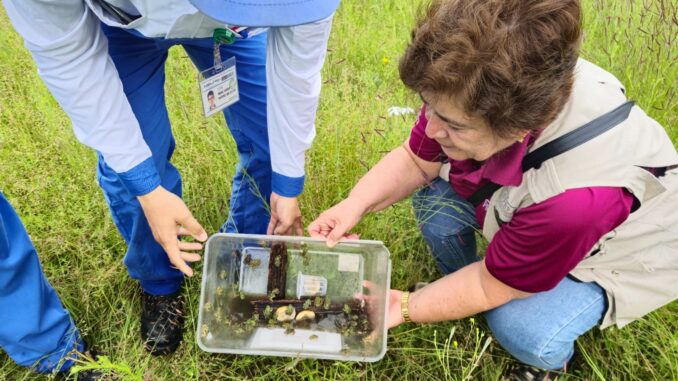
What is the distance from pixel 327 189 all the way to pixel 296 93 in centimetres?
75

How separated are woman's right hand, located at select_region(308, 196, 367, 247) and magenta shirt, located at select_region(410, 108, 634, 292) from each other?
40cm

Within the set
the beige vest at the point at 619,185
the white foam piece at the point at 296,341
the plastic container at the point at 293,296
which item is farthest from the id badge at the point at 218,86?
the beige vest at the point at 619,185

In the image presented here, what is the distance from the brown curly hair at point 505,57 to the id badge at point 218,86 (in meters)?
0.64

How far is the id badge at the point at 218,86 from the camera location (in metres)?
1.51

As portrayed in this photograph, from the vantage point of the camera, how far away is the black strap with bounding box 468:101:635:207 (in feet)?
4.13

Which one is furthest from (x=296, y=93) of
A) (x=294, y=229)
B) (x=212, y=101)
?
(x=294, y=229)

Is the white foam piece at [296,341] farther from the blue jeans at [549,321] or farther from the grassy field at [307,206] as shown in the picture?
Result: the blue jeans at [549,321]

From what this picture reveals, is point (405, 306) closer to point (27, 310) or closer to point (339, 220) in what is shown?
point (339, 220)

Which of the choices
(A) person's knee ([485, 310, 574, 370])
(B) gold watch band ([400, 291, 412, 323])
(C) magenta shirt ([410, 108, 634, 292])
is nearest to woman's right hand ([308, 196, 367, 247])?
(B) gold watch band ([400, 291, 412, 323])

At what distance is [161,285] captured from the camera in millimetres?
1917

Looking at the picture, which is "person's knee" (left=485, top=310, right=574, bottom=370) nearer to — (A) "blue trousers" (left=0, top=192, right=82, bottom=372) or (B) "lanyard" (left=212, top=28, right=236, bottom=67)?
(B) "lanyard" (left=212, top=28, right=236, bottom=67)

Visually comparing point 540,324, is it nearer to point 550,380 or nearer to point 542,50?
point 550,380

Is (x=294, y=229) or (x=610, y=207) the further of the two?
(x=294, y=229)

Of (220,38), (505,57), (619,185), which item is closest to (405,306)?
(619,185)
